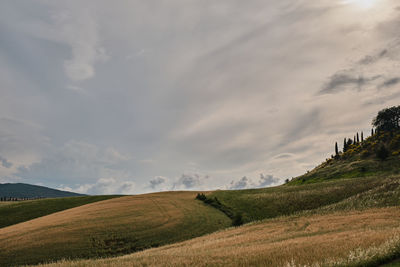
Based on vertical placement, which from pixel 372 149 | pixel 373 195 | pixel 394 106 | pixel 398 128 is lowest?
pixel 373 195

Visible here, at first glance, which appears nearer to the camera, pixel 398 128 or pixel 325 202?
pixel 325 202

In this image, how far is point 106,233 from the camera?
36.6 m

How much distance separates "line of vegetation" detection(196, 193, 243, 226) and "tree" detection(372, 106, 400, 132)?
143m

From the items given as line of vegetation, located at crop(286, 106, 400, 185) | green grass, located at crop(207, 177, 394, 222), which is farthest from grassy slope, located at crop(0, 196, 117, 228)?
line of vegetation, located at crop(286, 106, 400, 185)

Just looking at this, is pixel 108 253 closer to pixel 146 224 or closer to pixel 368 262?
pixel 146 224

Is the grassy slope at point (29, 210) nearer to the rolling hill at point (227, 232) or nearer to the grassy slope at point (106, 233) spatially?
the rolling hill at point (227, 232)

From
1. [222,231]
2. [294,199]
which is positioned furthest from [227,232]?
[294,199]

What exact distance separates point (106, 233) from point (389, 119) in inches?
6918

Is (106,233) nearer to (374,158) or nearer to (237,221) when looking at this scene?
(237,221)

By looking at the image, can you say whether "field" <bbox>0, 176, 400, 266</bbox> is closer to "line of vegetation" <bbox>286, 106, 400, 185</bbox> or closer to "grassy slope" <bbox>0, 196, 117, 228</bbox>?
"grassy slope" <bbox>0, 196, 117, 228</bbox>

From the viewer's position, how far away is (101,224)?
4044cm

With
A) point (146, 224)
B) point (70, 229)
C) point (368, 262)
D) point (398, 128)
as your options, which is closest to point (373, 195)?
Answer: point (146, 224)

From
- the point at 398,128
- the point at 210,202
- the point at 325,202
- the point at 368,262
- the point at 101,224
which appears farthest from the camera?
the point at 398,128

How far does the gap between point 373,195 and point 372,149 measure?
98.8 m
